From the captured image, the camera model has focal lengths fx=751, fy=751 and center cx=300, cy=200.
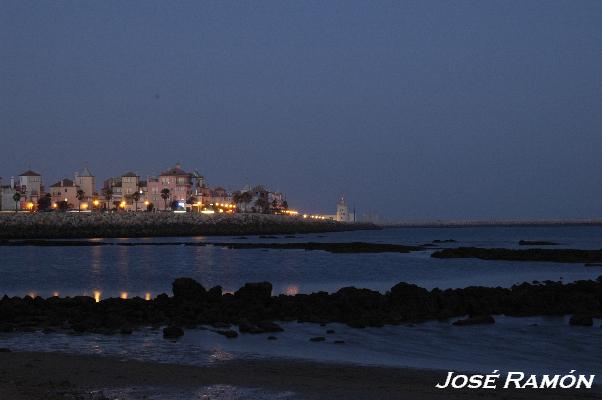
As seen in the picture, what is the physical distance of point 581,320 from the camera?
66.2ft

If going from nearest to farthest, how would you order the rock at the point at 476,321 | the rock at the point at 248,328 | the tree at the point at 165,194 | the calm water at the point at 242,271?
1. the rock at the point at 248,328
2. the rock at the point at 476,321
3. the calm water at the point at 242,271
4. the tree at the point at 165,194

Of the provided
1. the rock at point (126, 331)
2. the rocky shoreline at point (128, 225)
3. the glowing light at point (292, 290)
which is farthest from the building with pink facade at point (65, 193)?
the rock at point (126, 331)

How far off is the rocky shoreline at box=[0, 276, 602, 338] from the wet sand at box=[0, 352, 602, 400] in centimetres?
393

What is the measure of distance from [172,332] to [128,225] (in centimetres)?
8898

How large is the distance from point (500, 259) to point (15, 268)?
102 feet

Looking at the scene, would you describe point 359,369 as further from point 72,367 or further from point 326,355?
point 72,367

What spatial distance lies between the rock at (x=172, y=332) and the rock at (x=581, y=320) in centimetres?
1046

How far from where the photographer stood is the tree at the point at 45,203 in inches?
5546

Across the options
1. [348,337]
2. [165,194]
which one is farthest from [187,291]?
[165,194]

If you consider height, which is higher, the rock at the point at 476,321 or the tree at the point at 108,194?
the tree at the point at 108,194

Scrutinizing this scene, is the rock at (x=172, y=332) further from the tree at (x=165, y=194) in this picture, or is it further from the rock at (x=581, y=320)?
the tree at (x=165, y=194)

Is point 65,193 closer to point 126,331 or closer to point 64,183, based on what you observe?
point 64,183

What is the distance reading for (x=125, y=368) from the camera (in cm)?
1356

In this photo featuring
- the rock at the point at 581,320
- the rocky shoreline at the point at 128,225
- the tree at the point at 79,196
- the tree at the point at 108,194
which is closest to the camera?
the rock at the point at 581,320
